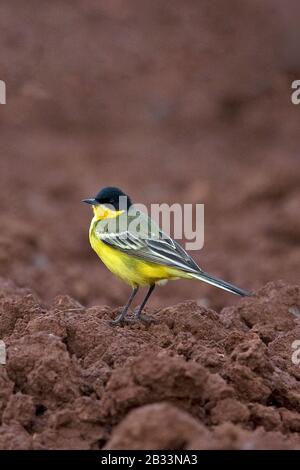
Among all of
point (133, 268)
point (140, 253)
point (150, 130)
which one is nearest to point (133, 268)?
point (133, 268)

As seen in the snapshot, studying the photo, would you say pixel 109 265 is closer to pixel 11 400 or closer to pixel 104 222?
pixel 104 222

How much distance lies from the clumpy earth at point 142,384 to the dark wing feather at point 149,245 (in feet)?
2.05

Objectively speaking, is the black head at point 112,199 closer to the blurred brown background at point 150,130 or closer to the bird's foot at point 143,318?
the bird's foot at point 143,318

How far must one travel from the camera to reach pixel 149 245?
917 cm

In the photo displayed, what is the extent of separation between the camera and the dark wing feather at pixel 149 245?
8961 millimetres

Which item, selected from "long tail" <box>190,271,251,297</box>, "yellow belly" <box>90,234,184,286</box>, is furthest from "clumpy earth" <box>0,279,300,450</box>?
"yellow belly" <box>90,234,184,286</box>

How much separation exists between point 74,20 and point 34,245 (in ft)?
42.7

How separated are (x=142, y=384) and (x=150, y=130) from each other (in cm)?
1751

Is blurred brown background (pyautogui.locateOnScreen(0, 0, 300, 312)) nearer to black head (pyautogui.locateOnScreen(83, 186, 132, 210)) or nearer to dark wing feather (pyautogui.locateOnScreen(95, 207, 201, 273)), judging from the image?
black head (pyautogui.locateOnScreen(83, 186, 132, 210))

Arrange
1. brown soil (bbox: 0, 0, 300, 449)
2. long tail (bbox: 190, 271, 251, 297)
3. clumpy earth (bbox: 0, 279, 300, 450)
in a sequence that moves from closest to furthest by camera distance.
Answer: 1. clumpy earth (bbox: 0, 279, 300, 450)
2. brown soil (bbox: 0, 0, 300, 449)
3. long tail (bbox: 190, 271, 251, 297)

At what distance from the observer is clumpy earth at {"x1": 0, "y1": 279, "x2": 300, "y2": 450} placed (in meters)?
5.67

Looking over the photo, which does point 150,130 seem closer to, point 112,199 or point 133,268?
point 112,199

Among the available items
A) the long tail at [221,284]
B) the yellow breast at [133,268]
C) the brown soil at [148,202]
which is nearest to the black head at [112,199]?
the yellow breast at [133,268]

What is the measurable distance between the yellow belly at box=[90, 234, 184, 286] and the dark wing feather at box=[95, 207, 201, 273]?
6 cm
